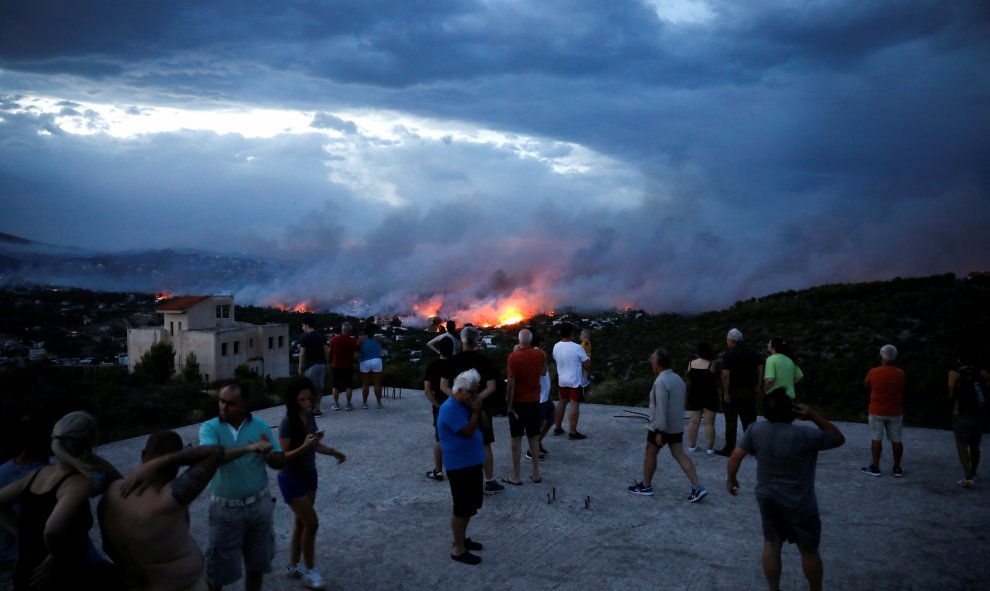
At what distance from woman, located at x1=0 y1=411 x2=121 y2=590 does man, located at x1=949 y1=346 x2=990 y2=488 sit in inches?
337

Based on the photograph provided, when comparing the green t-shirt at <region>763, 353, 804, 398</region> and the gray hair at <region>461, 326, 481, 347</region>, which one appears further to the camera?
the green t-shirt at <region>763, 353, 804, 398</region>

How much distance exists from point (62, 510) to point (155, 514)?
1.39 feet

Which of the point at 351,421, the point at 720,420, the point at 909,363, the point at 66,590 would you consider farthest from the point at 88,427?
the point at 909,363

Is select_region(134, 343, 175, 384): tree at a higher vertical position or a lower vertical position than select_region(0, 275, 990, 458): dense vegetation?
lower

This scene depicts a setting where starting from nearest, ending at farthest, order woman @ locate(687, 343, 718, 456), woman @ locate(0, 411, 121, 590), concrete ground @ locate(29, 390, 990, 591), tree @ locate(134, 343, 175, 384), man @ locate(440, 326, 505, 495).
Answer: woman @ locate(0, 411, 121, 590)
concrete ground @ locate(29, 390, 990, 591)
man @ locate(440, 326, 505, 495)
woman @ locate(687, 343, 718, 456)
tree @ locate(134, 343, 175, 384)

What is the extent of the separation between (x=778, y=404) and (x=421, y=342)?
120 feet

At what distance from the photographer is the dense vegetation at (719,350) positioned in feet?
42.7

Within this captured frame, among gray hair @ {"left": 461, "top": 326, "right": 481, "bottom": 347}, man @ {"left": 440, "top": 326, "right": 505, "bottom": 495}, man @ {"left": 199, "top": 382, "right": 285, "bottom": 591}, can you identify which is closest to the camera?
man @ {"left": 199, "top": 382, "right": 285, "bottom": 591}

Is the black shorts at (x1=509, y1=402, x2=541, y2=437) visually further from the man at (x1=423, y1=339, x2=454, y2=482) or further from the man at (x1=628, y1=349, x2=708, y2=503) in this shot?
the man at (x1=628, y1=349, x2=708, y2=503)

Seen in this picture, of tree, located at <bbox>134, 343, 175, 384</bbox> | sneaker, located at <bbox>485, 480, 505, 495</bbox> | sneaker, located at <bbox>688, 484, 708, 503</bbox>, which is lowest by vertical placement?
tree, located at <bbox>134, 343, 175, 384</bbox>

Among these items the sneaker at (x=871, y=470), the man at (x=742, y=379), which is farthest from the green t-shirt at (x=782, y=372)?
the sneaker at (x=871, y=470)

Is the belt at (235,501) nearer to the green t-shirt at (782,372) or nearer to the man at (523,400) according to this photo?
the man at (523,400)

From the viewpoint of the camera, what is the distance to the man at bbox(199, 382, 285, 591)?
438 cm

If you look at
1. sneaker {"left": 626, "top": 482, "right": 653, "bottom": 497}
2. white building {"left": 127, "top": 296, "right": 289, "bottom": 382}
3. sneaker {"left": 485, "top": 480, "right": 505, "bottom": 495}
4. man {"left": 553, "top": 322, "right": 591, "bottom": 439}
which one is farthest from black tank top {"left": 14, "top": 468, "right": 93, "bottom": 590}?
white building {"left": 127, "top": 296, "right": 289, "bottom": 382}
